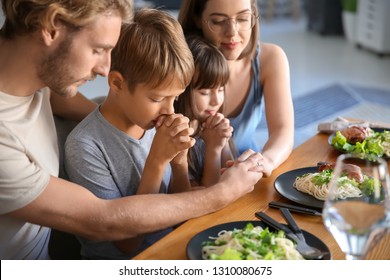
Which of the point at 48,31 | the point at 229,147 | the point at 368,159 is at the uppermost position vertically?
the point at 48,31

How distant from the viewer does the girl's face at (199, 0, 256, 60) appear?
237 centimetres

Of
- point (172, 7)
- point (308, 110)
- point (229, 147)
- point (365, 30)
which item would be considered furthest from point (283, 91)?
point (172, 7)

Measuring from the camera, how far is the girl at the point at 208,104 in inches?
88.7

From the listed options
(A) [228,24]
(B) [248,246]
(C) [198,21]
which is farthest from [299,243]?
(C) [198,21]

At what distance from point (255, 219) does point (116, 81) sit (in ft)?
2.06

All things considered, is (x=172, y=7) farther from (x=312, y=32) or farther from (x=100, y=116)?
(x=100, y=116)

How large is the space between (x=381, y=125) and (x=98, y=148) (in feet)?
3.59

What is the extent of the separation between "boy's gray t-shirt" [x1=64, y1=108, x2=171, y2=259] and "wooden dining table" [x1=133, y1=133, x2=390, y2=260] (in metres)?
0.37

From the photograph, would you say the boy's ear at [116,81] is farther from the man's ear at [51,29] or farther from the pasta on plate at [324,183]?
the pasta on plate at [324,183]

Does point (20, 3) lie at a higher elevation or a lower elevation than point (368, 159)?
higher

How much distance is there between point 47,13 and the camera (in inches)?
63.5

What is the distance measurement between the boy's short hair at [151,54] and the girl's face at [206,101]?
1.00 feet

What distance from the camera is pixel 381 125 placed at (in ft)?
7.95

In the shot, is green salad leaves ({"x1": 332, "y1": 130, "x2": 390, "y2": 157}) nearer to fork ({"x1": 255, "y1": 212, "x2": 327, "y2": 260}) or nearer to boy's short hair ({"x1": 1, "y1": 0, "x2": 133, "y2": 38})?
fork ({"x1": 255, "y1": 212, "x2": 327, "y2": 260})
